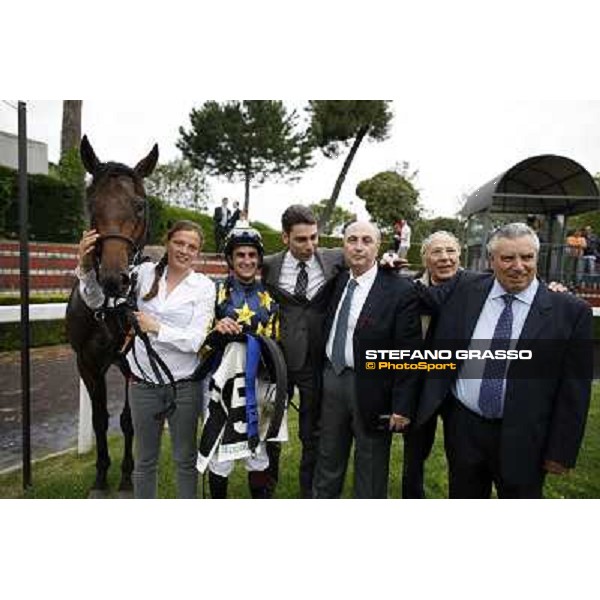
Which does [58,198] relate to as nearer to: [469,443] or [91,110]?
[91,110]

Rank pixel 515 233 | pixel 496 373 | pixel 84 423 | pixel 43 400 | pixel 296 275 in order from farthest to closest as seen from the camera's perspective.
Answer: pixel 84 423 < pixel 43 400 < pixel 296 275 < pixel 496 373 < pixel 515 233

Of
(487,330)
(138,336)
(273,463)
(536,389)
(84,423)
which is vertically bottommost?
(273,463)

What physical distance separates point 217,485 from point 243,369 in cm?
65

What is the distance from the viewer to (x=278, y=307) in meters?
2.36

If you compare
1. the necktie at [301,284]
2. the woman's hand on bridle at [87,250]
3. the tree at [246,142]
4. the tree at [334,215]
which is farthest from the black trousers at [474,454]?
the woman's hand on bridle at [87,250]

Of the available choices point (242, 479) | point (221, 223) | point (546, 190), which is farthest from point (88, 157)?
point (546, 190)

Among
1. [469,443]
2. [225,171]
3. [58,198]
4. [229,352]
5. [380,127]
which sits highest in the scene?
[380,127]

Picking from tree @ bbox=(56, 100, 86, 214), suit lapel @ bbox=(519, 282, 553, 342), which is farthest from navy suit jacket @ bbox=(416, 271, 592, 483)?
tree @ bbox=(56, 100, 86, 214)

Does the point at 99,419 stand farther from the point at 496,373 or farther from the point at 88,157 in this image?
the point at 496,373

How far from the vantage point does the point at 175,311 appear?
228 centimetres

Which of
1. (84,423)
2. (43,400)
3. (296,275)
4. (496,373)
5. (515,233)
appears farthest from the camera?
(84,423)

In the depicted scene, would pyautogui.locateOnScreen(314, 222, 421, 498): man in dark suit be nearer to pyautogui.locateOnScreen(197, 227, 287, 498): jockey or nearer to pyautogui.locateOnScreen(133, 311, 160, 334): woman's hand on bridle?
pyautogui.locateOnScreen(197, 227, 287, 498): jockey
